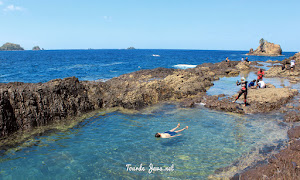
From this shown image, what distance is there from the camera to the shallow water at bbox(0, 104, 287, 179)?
744cm

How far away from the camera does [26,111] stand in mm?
10969

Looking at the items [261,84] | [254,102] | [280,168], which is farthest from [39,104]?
[261,84]

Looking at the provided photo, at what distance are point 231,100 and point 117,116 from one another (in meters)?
9.42

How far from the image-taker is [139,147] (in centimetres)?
920

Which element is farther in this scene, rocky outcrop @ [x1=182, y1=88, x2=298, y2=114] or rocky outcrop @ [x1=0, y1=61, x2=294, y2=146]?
rocky outcrop @ [x1=182, y1=88, x2=298, y2=114]

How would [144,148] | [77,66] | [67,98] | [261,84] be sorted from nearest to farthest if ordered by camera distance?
[144,148]
[67,98]
[261,84]
[77,66]

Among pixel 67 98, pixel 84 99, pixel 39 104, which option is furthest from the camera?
pixel 84 99

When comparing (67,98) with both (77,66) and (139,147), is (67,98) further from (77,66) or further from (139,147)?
(77,66)

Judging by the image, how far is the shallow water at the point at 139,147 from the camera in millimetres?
7441

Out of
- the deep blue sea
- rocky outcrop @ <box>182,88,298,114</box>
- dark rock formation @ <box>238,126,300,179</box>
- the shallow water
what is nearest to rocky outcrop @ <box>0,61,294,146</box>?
rocky outcrop @ <box>182,88,298,114</box>

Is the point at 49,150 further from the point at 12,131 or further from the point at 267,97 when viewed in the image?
the point at 267,97

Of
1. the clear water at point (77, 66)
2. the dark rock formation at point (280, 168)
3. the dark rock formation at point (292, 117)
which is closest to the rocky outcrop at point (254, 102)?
the dark rock formation at point (292, 117)

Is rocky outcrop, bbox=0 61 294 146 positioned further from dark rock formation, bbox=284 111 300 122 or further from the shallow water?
the shallow water

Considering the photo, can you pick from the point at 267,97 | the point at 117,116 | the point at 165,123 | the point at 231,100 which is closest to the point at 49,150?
the point at 117,116
